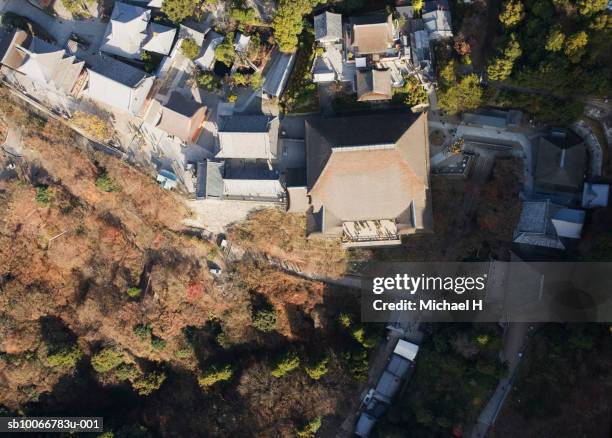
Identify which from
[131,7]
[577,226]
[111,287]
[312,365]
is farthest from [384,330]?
[131,7]

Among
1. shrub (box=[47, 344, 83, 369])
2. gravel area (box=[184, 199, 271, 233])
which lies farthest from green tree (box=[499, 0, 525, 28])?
shrub (box=[47, 344, 83, 369])

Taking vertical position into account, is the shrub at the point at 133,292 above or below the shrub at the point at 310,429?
above

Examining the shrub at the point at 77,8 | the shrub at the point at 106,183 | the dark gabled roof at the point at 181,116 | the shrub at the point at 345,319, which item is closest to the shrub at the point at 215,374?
the shrub at the point at 345,319

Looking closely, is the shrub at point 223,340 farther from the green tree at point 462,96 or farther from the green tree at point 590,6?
the green tree at point 590,6

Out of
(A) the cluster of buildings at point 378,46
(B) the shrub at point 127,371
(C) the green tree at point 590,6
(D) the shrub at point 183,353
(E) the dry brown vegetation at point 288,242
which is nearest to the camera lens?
(C) the green tree at point 590,6

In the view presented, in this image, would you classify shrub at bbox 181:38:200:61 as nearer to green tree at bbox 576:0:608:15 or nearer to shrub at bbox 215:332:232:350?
shrub at bbox 215:332:232:350

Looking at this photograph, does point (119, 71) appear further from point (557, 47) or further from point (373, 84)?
point (557, 47)

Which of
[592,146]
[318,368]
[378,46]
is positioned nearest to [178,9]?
[378,46]
